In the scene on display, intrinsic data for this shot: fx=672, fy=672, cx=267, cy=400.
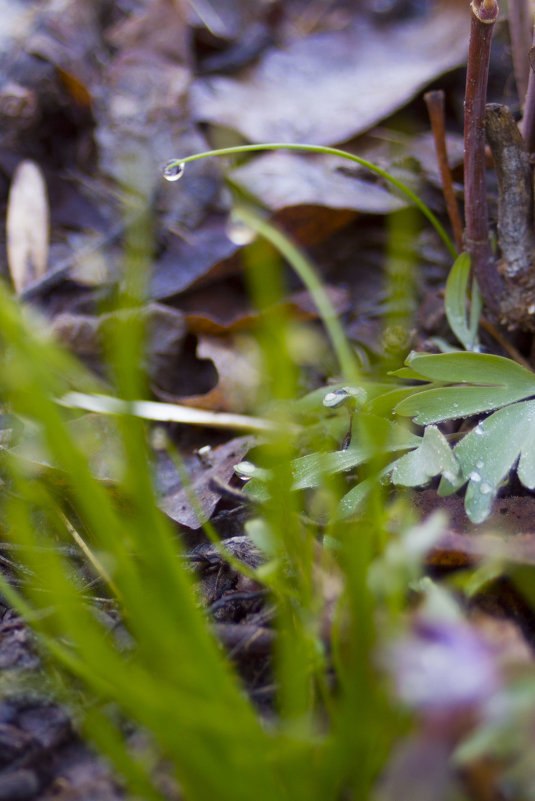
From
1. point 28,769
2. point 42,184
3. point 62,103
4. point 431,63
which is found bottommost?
point 28,769

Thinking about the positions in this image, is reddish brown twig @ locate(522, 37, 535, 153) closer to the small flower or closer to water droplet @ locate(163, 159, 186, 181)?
water droplet @ locate(163, 159, 186, 181)

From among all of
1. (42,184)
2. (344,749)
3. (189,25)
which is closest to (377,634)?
(344,749)

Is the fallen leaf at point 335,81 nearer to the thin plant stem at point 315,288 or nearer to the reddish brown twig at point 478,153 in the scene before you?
the thin plant stem at point 315,288

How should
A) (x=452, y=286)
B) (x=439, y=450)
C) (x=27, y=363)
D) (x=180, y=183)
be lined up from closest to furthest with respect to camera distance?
(x=27, y=363)
(x=439, y=450)
(x=452, y=286)
(x=180, y=183)

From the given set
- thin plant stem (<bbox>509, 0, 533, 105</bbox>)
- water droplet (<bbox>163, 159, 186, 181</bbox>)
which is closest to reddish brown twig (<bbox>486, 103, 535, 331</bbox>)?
thin plant stem (<bbox>509, 0, 533, 105</bbox>)

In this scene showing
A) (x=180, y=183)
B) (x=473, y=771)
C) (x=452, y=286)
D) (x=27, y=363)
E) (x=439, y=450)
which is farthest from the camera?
(x=180, y=183)

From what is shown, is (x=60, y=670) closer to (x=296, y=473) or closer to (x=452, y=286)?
(x=296, y=473)

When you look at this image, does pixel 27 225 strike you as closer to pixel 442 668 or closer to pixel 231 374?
pixel 231 374
